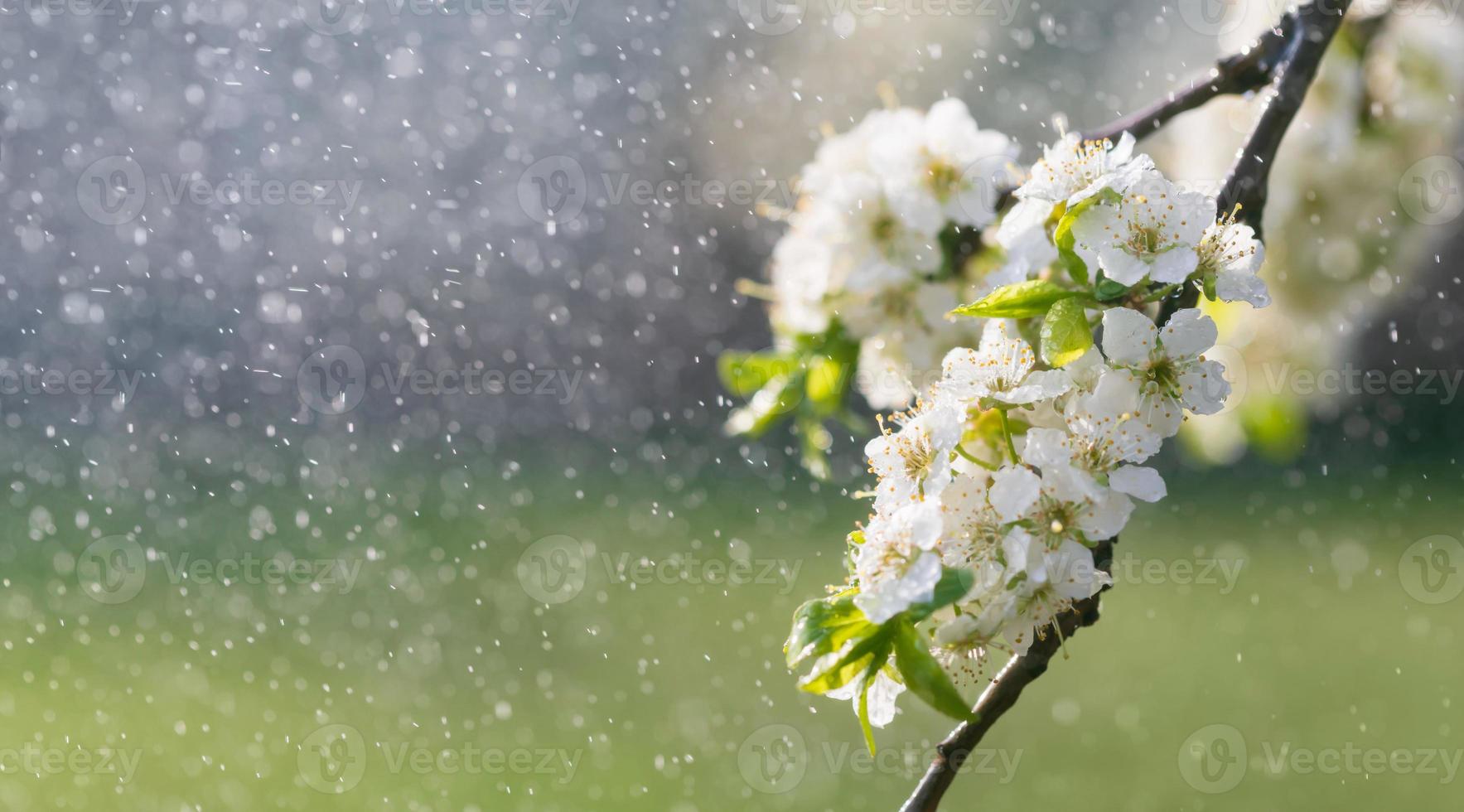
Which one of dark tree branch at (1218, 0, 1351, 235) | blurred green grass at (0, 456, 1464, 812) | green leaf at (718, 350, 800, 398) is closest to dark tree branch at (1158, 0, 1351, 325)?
dark tree branch at (1218, 0, 1351, 235)

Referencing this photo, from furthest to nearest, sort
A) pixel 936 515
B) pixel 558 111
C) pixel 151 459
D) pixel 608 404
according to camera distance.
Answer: pixel 558 111 → pixel 608 404 → pixel 151 459 → pixel 936 515

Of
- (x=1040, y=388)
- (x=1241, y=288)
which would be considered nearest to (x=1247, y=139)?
(x=1241, y=288)

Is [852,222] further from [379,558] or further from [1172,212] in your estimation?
[379,558]

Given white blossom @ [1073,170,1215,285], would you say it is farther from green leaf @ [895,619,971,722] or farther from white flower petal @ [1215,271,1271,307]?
green leaf @ [895,619,971,722]

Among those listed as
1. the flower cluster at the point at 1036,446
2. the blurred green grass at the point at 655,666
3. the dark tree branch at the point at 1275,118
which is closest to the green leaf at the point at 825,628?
the flower cluster at the point at 1036,446

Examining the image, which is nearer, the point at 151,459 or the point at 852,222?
the point at 852,222

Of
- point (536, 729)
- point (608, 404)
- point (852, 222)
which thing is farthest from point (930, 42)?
point (852, 222)
